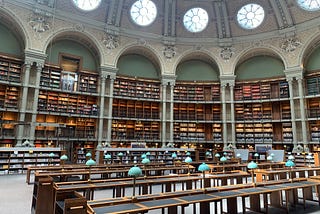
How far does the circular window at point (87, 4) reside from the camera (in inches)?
562

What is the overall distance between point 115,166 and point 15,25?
1016 centimetres

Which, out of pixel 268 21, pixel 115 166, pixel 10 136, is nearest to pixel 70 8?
pixel 10 136

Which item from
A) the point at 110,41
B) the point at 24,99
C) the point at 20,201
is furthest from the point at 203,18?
the point at 20,201

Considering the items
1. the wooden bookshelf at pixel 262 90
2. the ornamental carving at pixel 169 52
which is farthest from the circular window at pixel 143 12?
the wooden bookshelf at pixel 262 90

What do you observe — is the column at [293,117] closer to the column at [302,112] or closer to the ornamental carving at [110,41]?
the column at [302,112]

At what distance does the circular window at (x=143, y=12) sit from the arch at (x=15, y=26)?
692cm

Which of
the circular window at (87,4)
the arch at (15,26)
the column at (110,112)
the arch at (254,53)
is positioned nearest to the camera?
the arch at (15,26)

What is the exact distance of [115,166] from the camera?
8.53m

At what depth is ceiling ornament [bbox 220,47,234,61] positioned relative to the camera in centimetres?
1669

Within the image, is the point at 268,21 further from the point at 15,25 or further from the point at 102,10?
the point at 15,25

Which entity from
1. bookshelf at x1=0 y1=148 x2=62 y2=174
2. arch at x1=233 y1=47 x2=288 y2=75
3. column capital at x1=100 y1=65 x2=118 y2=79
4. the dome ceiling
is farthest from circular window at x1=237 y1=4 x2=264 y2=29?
bookshelf at x1=0 y1=148 x2=62 y2=174

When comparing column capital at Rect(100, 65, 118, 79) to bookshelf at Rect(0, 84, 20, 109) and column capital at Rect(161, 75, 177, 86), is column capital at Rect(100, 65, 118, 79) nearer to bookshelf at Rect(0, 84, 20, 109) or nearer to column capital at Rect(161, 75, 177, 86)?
column capital at Rect(161, 75, 177, 86)

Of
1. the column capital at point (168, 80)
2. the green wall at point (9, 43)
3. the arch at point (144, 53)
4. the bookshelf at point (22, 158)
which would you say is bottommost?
the bookshelf at point (22, 158)

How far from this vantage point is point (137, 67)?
55.7 feet
